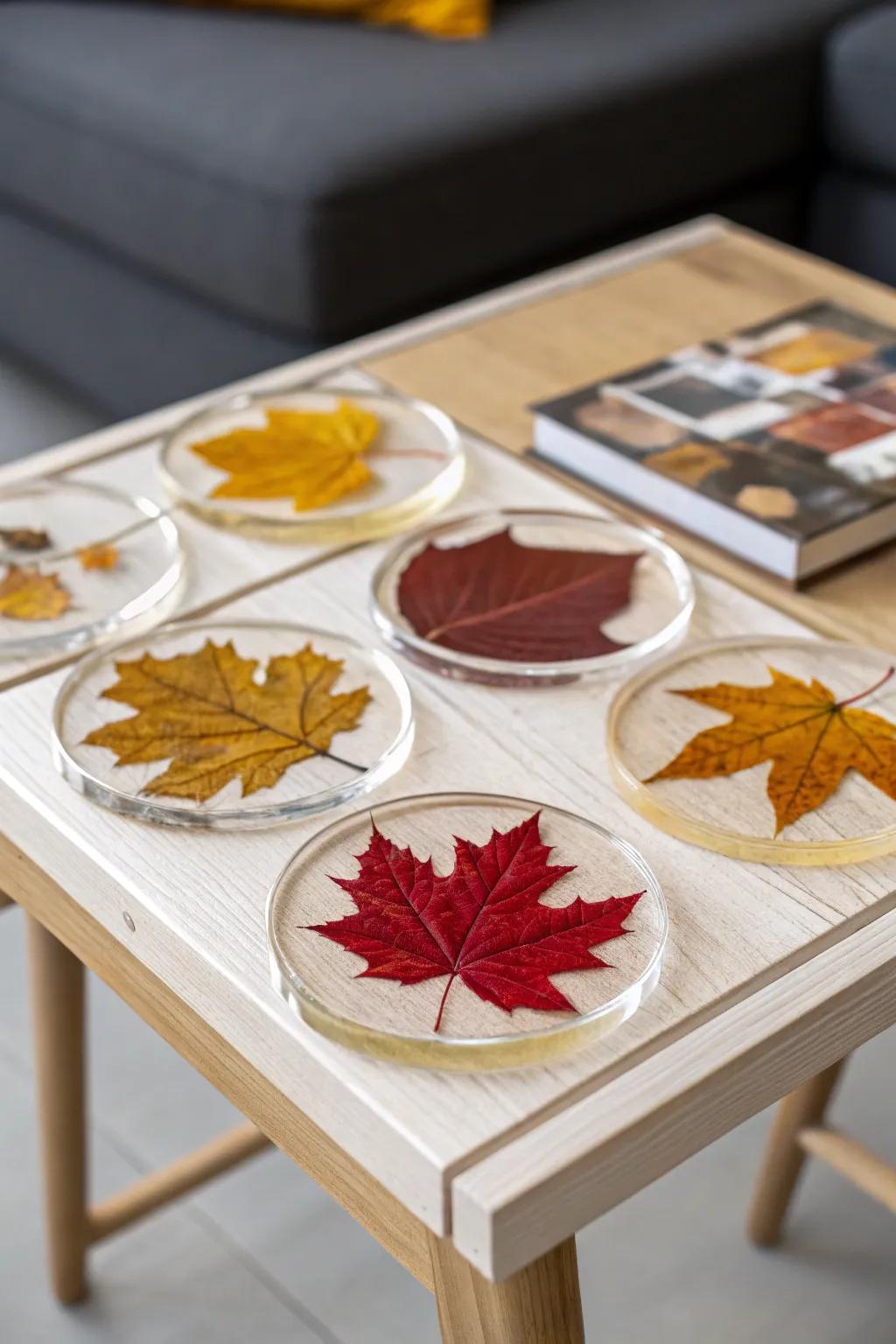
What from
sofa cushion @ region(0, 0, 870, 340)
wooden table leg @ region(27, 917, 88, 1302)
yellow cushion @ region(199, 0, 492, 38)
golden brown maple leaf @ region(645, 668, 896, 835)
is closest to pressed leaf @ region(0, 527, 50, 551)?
wooden table leg @ region(27, 917, 88, 1302)

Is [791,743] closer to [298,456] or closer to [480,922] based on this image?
[480,922]

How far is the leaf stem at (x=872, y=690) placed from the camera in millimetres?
676

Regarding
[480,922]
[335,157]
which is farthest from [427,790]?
[335,157]

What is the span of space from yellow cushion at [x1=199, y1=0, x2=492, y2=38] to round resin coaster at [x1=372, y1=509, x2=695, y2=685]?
4.34 feet

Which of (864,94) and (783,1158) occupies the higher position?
(864,94)

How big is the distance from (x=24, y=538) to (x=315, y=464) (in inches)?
6.2

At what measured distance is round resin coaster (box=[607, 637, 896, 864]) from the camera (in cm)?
61

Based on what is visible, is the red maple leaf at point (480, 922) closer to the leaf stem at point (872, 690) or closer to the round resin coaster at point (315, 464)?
the leaf stem at point (872, 690)

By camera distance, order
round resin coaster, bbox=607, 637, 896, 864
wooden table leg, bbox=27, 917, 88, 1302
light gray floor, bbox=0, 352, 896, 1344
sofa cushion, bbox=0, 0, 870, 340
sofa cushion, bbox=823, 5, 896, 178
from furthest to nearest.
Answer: sofa cushion, bbox=823, 5, 896, 178 < sofa cushion, bbox=0, 0, 870, 340 < light gray floor, bbox=0, 352, 896, 1344 < wooden table leg, bbox=27, 917, 88, 1302 < round resin coaster, bbox=607, 637, 896, 864

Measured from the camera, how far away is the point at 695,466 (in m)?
0.84

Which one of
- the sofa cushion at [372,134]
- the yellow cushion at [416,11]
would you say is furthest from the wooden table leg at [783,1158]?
the yellow cushion at [416,11]

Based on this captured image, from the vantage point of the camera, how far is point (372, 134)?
1671 millimetres

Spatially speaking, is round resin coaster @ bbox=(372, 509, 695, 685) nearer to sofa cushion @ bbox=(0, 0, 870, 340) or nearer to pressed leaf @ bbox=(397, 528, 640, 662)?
pressed leaf @ bbox=(397, 528, 640, 662)

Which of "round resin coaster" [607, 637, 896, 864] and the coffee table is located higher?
"round resin coaster" [607, 637, 896, 864]
